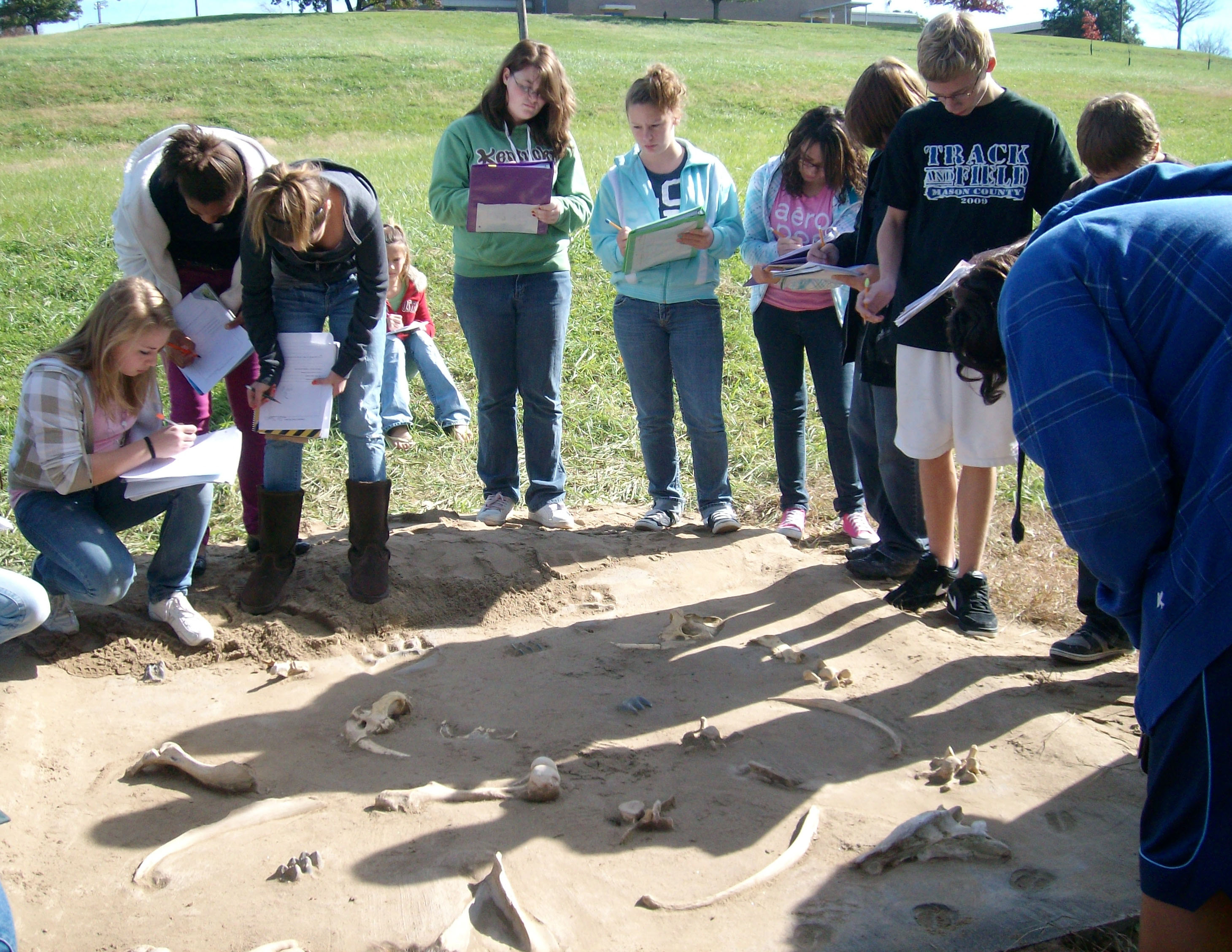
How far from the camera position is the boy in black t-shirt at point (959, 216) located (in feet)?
12.7

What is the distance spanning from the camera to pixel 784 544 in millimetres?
5113

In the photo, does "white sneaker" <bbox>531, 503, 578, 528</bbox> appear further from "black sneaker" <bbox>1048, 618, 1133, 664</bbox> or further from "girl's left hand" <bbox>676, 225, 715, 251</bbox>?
"black sneaker" <bbox>1048, 618, 1133, 664</bbox>

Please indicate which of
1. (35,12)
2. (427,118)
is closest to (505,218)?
(427,118)

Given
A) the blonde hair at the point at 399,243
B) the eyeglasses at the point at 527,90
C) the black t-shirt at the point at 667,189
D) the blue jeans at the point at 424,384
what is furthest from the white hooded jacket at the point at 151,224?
the blue jeans at the point at 424,384

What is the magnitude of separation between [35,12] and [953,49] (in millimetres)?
57688

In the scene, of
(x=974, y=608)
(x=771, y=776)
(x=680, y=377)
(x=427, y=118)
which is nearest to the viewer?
(x=771, y=776)

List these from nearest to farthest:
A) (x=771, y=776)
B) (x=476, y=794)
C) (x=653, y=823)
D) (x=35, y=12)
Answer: (x=653, y=823) < (x=476, y=794) < (x=771, y=776) < (x=35, y=12)

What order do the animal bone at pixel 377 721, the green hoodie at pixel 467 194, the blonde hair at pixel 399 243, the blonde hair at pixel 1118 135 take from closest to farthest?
the animal bone at pixel 377 721 < the blonde hair at pixel 1118 135 < the green hoodie at pixel 467 194 < the blonde hair at pixel 399 243

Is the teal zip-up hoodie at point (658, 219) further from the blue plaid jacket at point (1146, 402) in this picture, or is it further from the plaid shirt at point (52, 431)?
the blue plaid jacket at point (1146, 402)

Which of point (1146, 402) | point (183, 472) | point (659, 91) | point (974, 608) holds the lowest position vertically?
point (974, 608)

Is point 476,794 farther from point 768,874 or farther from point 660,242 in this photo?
point 660,242

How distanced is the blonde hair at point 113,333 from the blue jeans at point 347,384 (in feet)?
1.55

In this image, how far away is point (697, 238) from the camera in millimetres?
4816


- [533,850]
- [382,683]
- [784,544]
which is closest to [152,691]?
[382,683]
